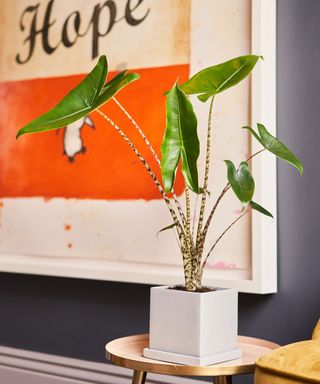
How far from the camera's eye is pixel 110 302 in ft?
6.47

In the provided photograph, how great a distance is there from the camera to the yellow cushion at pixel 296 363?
1.00 m

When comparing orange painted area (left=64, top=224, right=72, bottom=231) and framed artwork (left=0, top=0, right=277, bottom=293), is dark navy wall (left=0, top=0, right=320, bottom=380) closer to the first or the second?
framed artwork (left=0, top=0, right=277, bottom=293)

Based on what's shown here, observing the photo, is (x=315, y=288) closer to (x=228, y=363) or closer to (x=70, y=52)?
(x=228, y=363)

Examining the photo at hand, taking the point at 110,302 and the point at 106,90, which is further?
the point at 110,302

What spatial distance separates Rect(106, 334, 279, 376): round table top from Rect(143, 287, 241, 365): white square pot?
0.03 meters

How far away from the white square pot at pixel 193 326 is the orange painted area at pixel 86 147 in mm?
484

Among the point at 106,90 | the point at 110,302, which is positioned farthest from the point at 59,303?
the point at 106,90

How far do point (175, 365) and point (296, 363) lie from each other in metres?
0.32

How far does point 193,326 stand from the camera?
52.4 inches

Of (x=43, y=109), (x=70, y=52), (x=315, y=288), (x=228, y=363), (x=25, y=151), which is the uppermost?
(x=70, y=52)

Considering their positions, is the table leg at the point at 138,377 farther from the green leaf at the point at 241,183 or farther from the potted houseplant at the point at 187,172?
the green leaf at the point at 241,183

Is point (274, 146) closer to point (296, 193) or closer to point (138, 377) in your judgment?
point (296, 193)

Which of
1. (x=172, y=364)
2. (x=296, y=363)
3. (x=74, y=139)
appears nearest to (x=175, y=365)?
(x=172, y=364)

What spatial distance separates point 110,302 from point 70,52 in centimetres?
81
